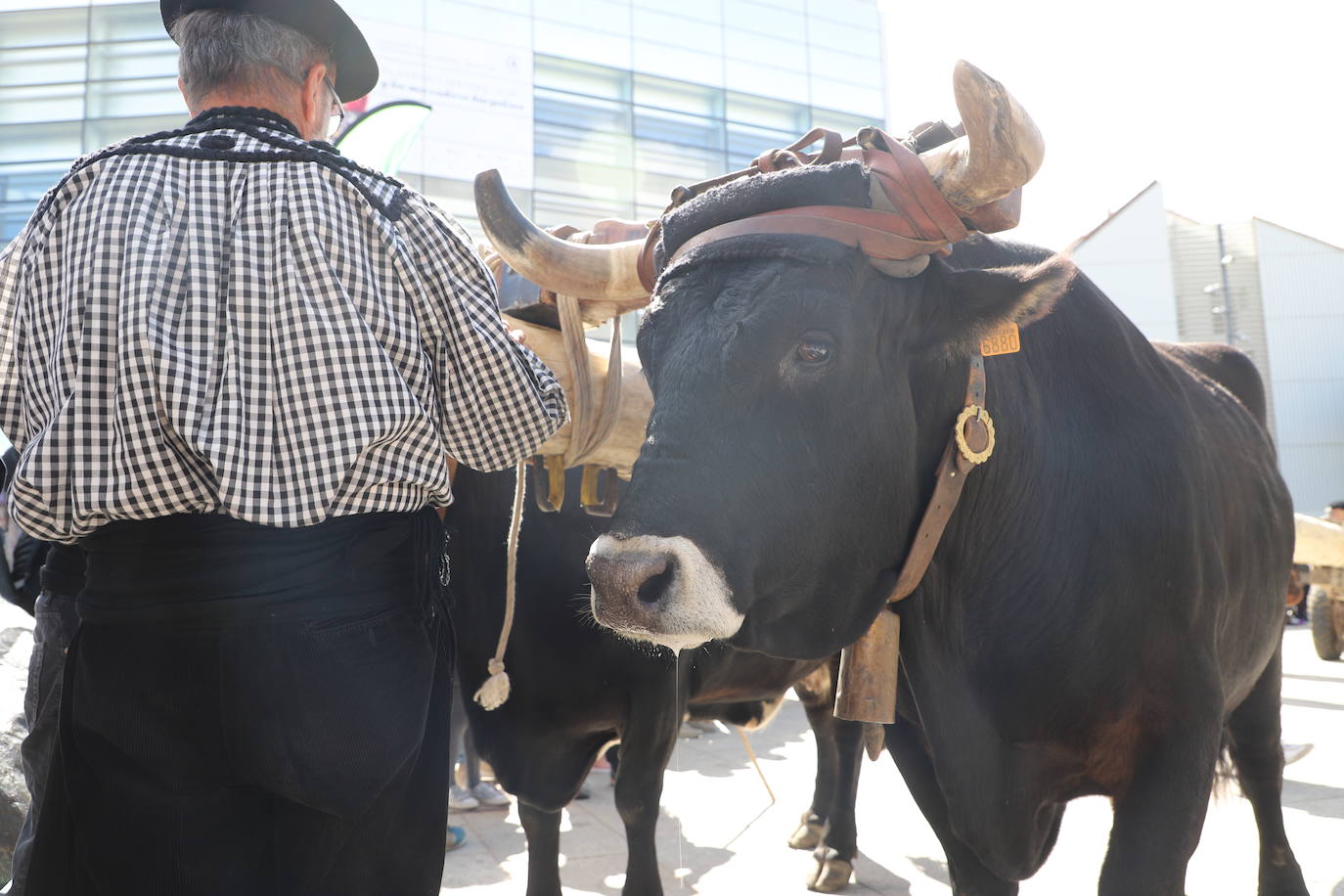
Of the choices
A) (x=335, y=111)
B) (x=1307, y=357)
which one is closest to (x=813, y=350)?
(x=335, y=111)

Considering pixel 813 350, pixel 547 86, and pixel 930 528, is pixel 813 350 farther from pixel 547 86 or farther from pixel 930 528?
pixel 547 86

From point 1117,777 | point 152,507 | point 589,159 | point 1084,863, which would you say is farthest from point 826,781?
point 589,159

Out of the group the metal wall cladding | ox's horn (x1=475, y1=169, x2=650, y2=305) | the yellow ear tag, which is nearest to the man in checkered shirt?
ox's horn (x1=475, y1=169, x2=650, y2=305)

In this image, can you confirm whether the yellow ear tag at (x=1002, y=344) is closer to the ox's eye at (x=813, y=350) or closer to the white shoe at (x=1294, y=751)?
the ox's eye at (x=813, y=350)

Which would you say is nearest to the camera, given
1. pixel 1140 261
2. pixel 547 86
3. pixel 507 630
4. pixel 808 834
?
pixel 507 630

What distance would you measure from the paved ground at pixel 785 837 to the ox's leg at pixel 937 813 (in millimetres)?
1127

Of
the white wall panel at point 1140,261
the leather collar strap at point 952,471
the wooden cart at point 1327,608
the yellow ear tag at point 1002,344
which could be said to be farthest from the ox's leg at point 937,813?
the white wall panel at point 1140,261

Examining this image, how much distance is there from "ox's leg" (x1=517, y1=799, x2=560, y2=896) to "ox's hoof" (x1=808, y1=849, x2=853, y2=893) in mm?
1069

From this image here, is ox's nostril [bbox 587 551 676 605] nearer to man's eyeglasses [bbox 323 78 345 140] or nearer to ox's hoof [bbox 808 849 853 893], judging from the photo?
man's eyeglasses [bbox 323 78 345 140]

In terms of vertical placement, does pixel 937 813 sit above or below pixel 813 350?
below

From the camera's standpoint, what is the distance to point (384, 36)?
18328 millimetres

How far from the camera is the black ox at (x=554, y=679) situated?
3.23m

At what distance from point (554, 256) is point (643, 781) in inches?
67.1

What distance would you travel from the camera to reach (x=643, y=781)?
3273 mm
